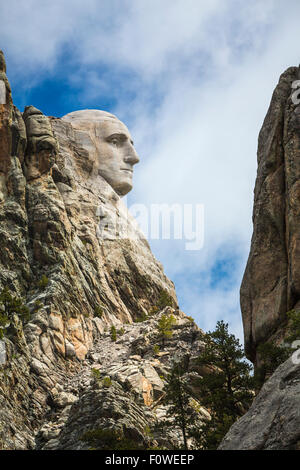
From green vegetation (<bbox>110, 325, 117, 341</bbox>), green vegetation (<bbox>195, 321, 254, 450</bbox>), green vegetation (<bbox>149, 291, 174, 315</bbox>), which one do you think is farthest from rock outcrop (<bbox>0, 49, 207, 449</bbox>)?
green vegetation (<bbox>195, 321, 254, 450</bbox>)

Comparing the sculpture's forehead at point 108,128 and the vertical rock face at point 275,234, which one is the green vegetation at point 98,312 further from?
the sculpture's forehead at point 108,128

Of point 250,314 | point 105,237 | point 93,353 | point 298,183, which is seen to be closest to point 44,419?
point 93,353

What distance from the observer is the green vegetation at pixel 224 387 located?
128 ft

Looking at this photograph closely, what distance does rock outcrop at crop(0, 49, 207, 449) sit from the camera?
154 feet

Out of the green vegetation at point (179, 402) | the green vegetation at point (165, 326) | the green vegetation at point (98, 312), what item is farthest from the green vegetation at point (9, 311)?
the green vegetation at point (179, 402)

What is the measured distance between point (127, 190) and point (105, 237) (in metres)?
14.6

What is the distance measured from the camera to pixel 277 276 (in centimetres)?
4191

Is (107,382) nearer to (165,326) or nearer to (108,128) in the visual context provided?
(165,326)

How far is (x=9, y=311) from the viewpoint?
56.4 m

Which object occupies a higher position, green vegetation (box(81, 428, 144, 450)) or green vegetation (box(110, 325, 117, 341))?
green vegetation (box(110, 325, 117, 341))

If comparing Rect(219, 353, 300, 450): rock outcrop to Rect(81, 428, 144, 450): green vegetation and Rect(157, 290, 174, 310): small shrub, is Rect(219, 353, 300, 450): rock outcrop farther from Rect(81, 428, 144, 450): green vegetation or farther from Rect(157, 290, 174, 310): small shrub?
Rect(157, 290, 174, 310): small shrub

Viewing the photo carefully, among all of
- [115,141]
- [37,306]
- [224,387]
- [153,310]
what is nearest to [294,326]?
[224,387]

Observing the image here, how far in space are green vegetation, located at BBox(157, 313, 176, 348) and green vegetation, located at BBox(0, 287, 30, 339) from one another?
1399 centimetres

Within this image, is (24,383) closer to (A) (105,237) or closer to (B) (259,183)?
(B) (259,183)
